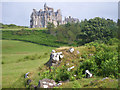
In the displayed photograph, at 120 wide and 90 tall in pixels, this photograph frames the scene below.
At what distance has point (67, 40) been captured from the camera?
64750mm

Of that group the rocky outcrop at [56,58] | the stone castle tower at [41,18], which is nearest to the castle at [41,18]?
the stone castle tower at [41,18]

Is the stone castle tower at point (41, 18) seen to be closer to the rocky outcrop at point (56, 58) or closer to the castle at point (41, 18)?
the castle at point (41, 18)

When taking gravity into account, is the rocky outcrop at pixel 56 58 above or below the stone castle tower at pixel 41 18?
below

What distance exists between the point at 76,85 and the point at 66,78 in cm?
221

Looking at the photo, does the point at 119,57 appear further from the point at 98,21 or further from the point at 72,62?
the point at 98,21

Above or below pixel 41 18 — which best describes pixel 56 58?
below

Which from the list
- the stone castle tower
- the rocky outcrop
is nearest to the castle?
the stone castle tower

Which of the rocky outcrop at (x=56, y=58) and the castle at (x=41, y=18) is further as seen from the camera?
the castle at (x=41, y=18)

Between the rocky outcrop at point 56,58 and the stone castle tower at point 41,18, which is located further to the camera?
the stone castle tower at point 41,18

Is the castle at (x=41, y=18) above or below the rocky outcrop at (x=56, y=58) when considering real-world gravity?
above

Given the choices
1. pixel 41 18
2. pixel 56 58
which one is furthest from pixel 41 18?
pixel 56 58

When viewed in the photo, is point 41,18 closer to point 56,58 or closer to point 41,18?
point 41,18

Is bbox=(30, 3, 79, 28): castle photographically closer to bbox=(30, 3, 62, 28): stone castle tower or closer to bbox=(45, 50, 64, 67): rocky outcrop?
bbox=(30, 3, 62, 28): stone castle tower

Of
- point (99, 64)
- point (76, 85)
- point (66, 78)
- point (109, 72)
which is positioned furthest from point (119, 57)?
point (76, 85)
